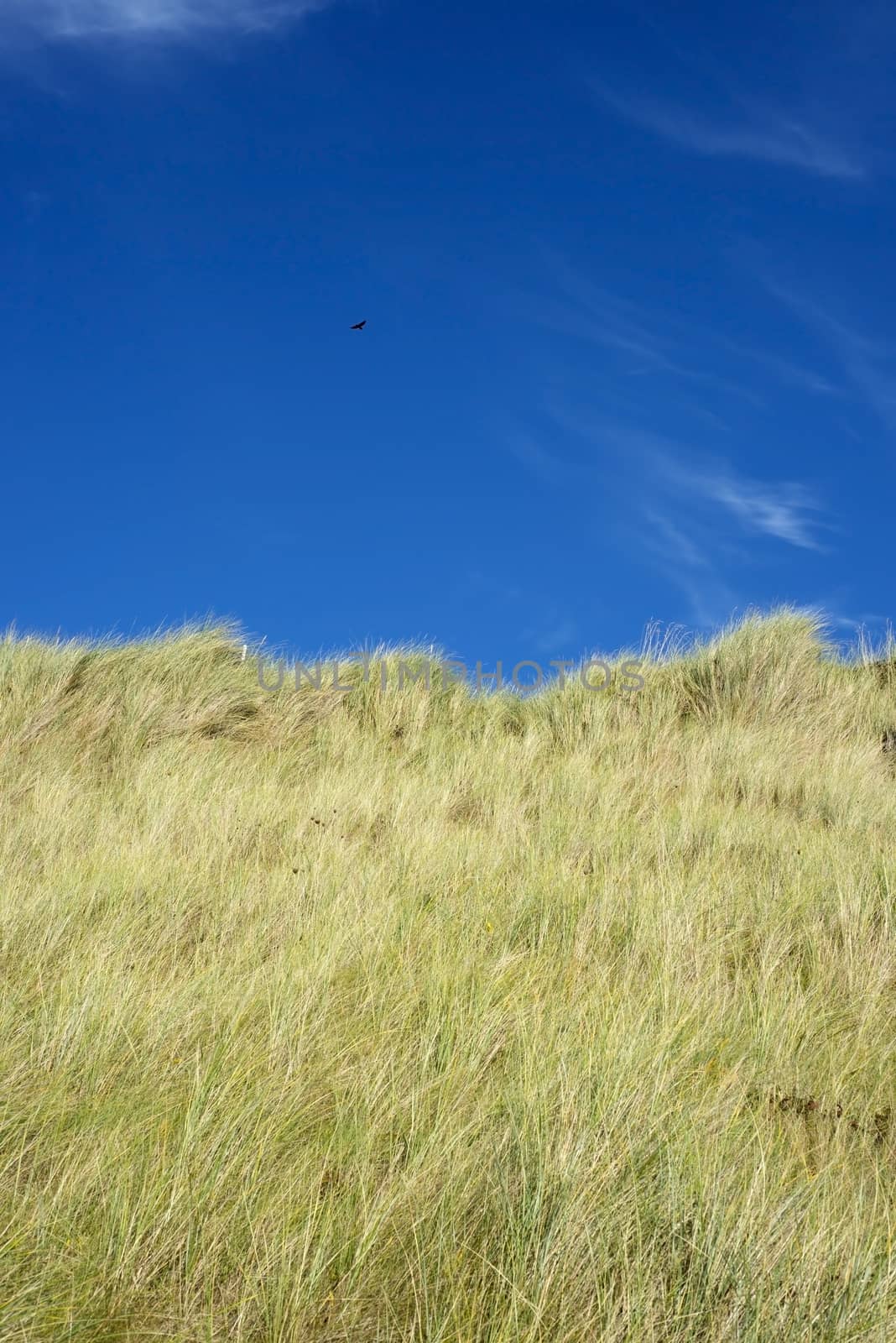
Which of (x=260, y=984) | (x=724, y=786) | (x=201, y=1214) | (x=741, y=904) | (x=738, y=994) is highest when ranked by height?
(x=724, y=786)

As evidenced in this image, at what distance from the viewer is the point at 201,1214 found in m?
2.05

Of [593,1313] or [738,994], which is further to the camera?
[738,994]

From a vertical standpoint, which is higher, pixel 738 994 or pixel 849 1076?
pixel 738 994

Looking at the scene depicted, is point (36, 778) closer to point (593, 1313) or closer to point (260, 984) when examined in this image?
point (260, 984)

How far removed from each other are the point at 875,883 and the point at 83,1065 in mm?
4005

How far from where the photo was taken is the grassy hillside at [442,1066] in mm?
1869

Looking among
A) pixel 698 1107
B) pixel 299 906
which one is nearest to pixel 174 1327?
pixel 698 1107

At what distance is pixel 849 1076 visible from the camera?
3.17 meters

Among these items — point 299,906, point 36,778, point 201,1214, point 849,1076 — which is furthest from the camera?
point 36,778

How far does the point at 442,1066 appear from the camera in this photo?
9.45 ft

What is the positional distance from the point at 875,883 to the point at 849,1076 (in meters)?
2.11

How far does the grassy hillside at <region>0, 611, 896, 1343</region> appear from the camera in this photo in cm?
187

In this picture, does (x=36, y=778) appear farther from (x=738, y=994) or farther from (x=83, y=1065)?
(x=738, y=994)

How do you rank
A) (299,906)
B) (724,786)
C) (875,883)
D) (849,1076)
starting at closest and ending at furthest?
1. (849,1076)
2. (299,906)
3. (875,883)
4. (724,786)
